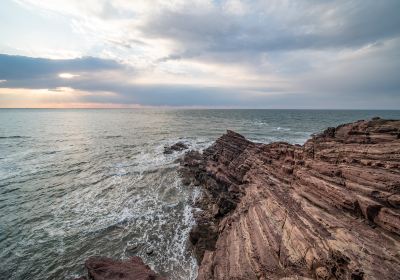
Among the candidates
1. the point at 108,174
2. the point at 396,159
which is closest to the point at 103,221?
the point at 108,174

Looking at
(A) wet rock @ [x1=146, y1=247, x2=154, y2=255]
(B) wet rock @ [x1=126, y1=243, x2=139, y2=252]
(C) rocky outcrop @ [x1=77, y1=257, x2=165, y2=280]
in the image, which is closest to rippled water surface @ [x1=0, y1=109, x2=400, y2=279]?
(B) wet rock @ [x1=126, y1=243, x2=139, y2=252]

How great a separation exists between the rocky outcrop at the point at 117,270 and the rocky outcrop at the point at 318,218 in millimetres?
2792

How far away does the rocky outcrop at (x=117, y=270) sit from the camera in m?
10.7

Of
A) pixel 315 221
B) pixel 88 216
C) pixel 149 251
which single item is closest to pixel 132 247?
pixel 149 251

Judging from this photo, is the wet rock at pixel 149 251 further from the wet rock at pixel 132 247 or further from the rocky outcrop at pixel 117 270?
the rocky outcrop at pixel 117 270

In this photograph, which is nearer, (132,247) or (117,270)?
(117,270)

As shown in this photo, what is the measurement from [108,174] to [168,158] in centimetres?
936

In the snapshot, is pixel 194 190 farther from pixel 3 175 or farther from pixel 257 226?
pixel 3 175

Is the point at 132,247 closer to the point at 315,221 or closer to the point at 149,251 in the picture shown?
the point at 149,251

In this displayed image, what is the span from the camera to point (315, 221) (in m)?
10.3

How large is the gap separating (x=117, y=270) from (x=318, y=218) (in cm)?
997

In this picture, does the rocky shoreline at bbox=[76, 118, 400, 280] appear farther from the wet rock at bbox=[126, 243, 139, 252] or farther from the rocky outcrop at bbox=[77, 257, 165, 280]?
the wet rock at bbox=[126, 243, 139, 252]

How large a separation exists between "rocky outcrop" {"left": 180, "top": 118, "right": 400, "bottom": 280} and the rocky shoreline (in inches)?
1.4

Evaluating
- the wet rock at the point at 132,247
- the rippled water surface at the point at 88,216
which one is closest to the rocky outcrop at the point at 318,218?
the rippled water surface at the point at 88,216
